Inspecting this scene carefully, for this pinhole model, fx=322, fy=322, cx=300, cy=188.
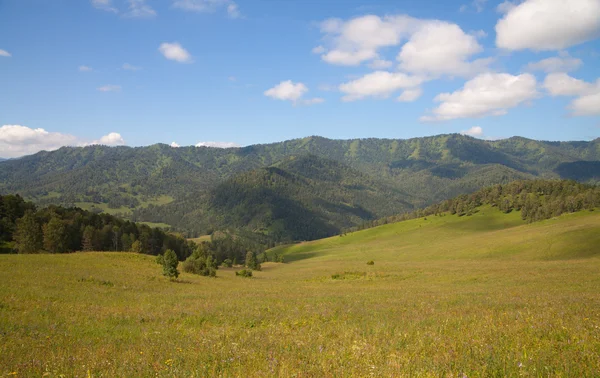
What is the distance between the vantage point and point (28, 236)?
69.3 metres

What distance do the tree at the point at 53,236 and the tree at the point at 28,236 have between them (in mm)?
1473

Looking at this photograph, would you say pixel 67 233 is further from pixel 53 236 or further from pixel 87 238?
pixel 53 236

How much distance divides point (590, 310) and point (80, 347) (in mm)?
18527

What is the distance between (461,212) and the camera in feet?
581

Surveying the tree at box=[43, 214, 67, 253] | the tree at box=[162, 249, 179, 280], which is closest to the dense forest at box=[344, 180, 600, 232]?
the tree at box=[162, 249, 179, 280]

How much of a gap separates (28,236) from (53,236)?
463 cm

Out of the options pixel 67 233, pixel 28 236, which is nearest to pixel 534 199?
pixel 67 233

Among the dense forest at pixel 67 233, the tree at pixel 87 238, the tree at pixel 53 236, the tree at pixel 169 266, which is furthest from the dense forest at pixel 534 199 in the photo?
the tree at pixel 53 236

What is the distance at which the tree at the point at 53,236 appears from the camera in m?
72.7

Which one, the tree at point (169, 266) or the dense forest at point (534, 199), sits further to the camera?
the dense forest at point (534, 199)

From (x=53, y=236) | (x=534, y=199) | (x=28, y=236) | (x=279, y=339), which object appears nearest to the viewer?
(x=279, y=339)

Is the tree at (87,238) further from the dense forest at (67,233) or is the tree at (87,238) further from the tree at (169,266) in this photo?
the tree at (169,266)

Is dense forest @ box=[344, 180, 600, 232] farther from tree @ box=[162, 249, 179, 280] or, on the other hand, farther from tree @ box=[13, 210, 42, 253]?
tree @ box=[13, 210, 42, 253]

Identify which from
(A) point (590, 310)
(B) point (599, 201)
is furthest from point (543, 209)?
(A) point (590, 310)
